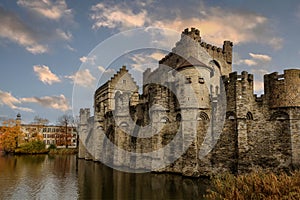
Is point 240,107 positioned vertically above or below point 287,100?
below

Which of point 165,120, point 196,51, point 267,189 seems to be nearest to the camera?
point 267,189

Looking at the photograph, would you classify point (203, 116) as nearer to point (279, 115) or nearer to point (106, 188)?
point (279, 115)

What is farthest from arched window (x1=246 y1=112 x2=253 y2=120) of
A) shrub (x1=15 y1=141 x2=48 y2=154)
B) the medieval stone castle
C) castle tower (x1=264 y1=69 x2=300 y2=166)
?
shrub (x1=15 y1=141 x2=48 y2=154)

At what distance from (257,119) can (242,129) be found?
158 centimetres

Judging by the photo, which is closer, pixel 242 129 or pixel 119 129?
pixel 242 129

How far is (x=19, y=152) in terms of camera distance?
59500 millimetres

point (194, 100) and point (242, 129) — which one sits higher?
point (194, 100)

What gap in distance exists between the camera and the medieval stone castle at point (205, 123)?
22031 mm

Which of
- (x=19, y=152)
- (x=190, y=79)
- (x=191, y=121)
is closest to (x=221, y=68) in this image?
(x=190, y=79)

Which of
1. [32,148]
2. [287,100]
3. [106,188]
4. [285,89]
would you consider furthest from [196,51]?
[32,148]

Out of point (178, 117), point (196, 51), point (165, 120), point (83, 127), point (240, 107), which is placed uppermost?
point (196, 51)

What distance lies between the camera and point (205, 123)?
84.1 ft

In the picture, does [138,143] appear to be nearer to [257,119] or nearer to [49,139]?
[257,119]

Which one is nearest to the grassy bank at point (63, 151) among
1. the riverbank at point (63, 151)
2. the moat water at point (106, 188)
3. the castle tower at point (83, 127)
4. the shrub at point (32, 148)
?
the riverbank at point (63, 151)
